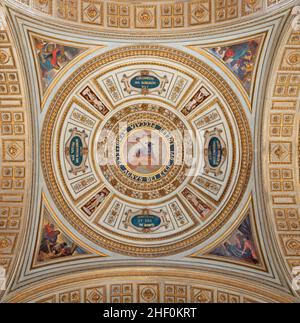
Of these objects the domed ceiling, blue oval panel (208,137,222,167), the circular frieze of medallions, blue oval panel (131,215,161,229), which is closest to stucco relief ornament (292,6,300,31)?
the domed ceiling

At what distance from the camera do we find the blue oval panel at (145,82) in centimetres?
1761

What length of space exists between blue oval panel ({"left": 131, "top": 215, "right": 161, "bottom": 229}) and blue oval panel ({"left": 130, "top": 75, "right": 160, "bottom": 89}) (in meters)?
4.49

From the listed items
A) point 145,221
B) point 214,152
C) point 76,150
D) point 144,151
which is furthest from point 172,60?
point 145,221

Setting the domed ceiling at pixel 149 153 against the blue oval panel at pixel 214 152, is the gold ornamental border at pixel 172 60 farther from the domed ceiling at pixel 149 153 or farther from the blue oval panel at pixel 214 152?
the blue oval panel at pixel 214 152

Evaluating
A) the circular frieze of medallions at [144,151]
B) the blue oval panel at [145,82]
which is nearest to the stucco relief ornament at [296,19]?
the blue oval panel at [145,82]

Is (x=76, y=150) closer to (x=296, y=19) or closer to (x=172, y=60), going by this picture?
(x=172, y=60)

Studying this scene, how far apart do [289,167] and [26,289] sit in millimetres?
9331

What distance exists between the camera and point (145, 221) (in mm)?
18328

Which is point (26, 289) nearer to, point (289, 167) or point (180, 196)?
point (180, 196)

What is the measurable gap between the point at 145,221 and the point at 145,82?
479cm

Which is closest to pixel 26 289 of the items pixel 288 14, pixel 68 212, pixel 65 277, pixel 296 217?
pixel 65 277

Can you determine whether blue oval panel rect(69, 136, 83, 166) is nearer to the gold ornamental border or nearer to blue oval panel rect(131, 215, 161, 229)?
the gold ornamental border

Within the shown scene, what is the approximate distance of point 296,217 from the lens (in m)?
17.2

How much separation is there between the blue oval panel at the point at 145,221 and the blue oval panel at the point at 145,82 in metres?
4.49
